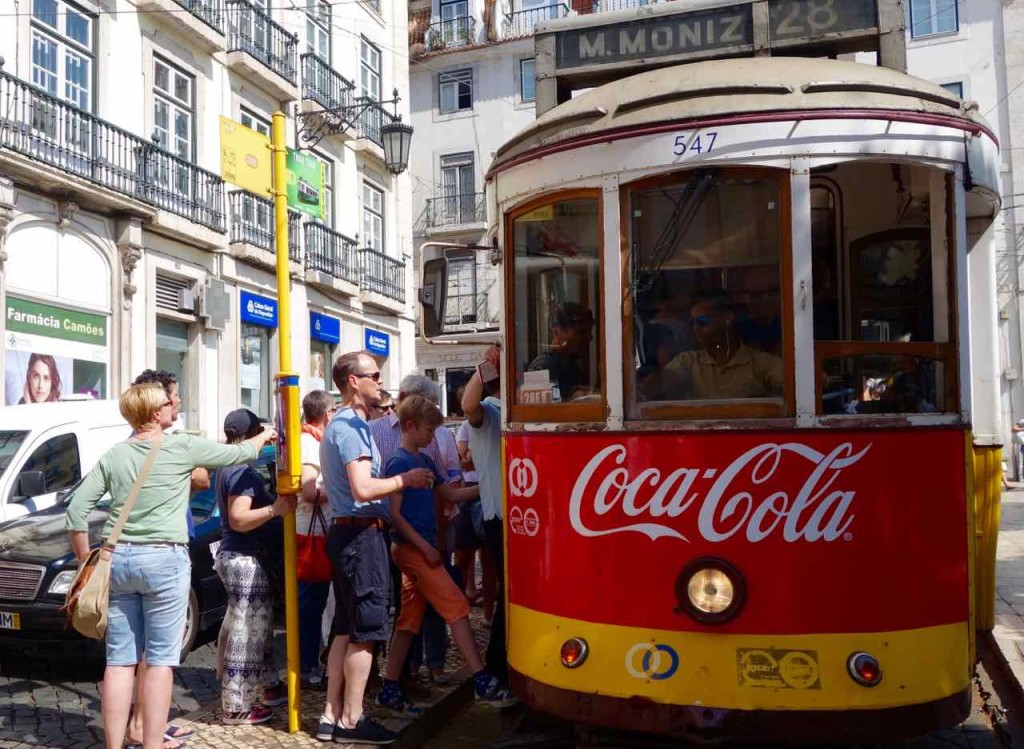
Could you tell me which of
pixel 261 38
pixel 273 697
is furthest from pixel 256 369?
pixel 273 697

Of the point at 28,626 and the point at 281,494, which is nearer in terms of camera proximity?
the point at 281,494

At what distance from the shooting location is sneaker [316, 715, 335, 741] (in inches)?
186

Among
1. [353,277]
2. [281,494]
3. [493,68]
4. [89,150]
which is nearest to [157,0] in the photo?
[89,150]

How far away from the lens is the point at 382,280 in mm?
24703

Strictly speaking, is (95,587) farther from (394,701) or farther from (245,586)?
(394,701)

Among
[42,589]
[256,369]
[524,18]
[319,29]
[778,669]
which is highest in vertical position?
[524,18]

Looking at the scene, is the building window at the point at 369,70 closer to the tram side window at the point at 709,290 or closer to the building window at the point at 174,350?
the building window at the point at 174,350

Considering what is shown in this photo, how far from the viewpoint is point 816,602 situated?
3.68 m

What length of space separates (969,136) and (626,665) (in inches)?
99.3

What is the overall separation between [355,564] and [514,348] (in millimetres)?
1264

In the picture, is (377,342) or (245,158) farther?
(377,342)

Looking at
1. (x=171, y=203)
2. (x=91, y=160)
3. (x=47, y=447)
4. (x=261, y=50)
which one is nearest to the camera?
(x=47, y=447)

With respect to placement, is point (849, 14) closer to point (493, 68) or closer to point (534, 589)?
point (534, 589)

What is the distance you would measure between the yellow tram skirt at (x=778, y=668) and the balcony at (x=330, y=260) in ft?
58.3
